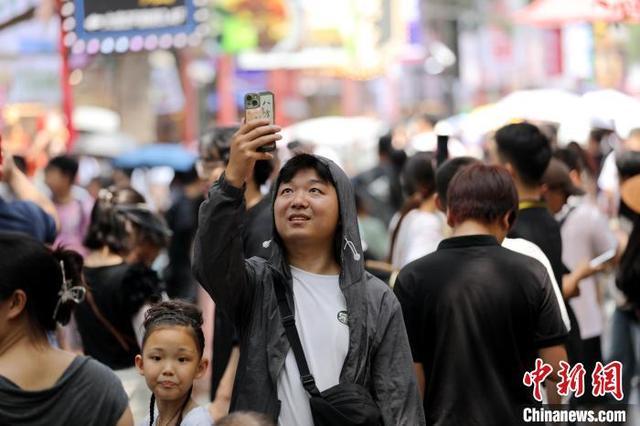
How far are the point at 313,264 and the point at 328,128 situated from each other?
2467 centimetres

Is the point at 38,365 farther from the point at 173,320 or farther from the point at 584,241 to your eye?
the point at 584,241

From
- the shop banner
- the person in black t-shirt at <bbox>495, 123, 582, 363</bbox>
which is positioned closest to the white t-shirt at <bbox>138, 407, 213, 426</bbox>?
the person in black t-shirt at <bbox>495, 123, 582, 363</bbox>

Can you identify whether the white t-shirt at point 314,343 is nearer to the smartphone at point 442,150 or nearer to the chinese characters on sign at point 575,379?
the chinese characters on sign at point 575,379

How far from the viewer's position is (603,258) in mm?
8320

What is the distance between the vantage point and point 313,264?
4809 mm

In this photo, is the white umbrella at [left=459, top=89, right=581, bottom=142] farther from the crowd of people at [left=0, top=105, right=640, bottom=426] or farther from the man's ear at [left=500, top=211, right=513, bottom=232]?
the man's ear at [left=500, top=211, right=513, bottom=232]

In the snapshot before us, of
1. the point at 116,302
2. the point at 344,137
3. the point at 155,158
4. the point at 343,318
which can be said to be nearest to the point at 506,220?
the point at 343,318

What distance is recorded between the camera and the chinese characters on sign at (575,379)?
564 centimetres

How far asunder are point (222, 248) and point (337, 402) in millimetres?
655

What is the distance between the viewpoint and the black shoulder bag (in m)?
4.46

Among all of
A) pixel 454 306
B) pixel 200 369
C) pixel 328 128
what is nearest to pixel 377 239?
pixel 454 306

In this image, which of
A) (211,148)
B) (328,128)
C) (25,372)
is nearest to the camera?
(25,372)

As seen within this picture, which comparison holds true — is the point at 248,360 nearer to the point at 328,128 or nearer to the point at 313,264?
the point at 313,264

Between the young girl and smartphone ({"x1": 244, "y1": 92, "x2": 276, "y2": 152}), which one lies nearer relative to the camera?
smartphone ({"x1": 244, "y1": 92, "x2": 276, "y2": 152})
